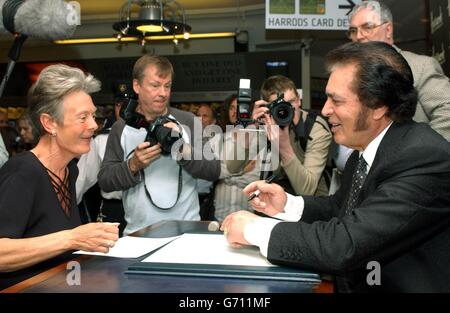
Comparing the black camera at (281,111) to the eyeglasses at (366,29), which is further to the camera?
the eyeglasses at (366,29)

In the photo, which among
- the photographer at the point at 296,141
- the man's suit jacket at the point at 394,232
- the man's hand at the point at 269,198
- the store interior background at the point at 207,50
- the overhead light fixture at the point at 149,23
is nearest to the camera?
the man's suit jacket at the point at 394,232

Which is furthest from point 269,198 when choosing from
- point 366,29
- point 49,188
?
point 366,29

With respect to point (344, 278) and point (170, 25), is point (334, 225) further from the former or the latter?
point (170, 25)

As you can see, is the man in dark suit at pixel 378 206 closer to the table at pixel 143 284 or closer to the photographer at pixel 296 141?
the table at pixel 143 284

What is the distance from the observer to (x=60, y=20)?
1.60 meters

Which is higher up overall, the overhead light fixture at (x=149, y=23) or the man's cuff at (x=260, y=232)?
the overhead light fixture at (x=149, y=23)

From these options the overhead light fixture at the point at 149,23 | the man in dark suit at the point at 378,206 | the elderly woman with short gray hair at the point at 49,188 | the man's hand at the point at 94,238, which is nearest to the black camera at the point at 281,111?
the man in dark suit at the point at 378,206

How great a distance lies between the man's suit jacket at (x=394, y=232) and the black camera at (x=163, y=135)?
107 cm

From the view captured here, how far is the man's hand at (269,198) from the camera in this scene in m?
1.60

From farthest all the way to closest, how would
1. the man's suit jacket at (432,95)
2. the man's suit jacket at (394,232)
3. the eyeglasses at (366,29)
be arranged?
1. the eyeglasses at (366,29)
2. the man's suit jacket at (432,95)
3. the man's suit jacket at (394,232)

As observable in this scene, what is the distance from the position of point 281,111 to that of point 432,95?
706mm

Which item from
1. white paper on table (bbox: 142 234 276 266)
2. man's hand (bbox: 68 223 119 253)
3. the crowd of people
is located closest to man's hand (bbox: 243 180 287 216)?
the crowd of people

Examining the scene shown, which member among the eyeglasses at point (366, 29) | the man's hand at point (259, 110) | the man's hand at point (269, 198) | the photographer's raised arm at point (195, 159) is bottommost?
the man's hand at point (269, 198)

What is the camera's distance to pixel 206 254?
4.22 ft
